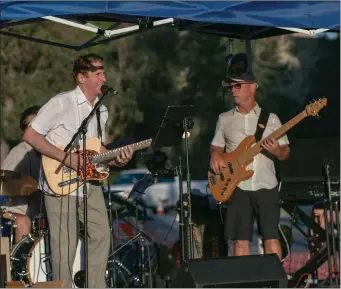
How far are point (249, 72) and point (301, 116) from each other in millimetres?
914

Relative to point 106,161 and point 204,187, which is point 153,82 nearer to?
point 204,187

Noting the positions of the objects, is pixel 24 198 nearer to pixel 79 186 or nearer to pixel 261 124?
pixel 79 186

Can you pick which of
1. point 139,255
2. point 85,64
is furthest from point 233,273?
point 139,255

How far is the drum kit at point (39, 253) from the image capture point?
10086mm

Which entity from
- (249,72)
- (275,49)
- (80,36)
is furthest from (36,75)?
(249,72)

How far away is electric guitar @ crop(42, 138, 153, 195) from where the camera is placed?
9.26 m

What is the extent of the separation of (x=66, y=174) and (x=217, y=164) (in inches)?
62.0

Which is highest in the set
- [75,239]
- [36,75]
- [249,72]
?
[36,75]

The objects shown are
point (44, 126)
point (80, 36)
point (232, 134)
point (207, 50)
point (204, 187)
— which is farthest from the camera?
point (207, 50)

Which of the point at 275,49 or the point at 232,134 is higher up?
the point at 275,49

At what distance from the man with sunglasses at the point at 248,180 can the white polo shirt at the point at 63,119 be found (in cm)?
143

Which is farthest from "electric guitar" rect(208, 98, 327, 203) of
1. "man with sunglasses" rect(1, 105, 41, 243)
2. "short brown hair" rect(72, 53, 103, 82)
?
"man with sunglasses" rect(1, 105, 41, 243)

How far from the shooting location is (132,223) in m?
11.9

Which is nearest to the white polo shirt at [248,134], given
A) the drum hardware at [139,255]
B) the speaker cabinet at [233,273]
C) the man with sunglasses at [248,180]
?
the man with sunglasses at [248,180]
